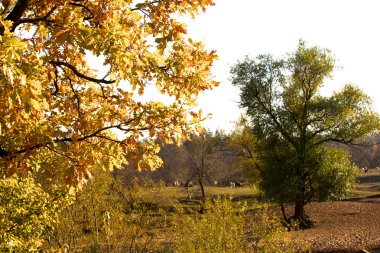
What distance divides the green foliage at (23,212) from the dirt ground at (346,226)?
40.5ft

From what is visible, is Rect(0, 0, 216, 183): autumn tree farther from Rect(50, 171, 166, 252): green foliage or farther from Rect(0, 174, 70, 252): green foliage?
Rect(50, 171, 166, 252): green foliage

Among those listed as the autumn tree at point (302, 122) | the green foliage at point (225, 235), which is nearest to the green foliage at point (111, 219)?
the green foliage at point (225, 235)

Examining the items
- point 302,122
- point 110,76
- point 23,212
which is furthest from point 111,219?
point 302,122

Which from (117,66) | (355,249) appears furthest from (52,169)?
(355,249)

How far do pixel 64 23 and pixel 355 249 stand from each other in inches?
611

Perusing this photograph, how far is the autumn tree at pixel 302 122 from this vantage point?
69.2 ft

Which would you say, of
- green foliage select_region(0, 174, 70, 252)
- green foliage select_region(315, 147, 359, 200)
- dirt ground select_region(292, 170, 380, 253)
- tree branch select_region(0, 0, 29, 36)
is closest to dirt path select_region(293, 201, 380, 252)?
dirt ground select_region(292, 170, 380, 253)

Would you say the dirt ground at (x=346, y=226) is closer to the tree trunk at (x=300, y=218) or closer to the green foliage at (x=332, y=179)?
the tree trunk at (x=300, y=218)

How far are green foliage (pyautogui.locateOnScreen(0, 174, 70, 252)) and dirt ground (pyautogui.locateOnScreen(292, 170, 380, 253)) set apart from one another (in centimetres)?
1235

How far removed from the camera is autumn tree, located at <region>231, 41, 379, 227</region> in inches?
830

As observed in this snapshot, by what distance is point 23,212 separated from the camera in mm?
7406

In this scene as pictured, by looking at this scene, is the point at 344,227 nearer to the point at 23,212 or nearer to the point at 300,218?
the point at 300,218

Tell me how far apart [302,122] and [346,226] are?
6315 mm

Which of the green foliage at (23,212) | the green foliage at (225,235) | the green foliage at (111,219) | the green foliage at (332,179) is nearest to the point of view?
the green foliage at (23,212)
